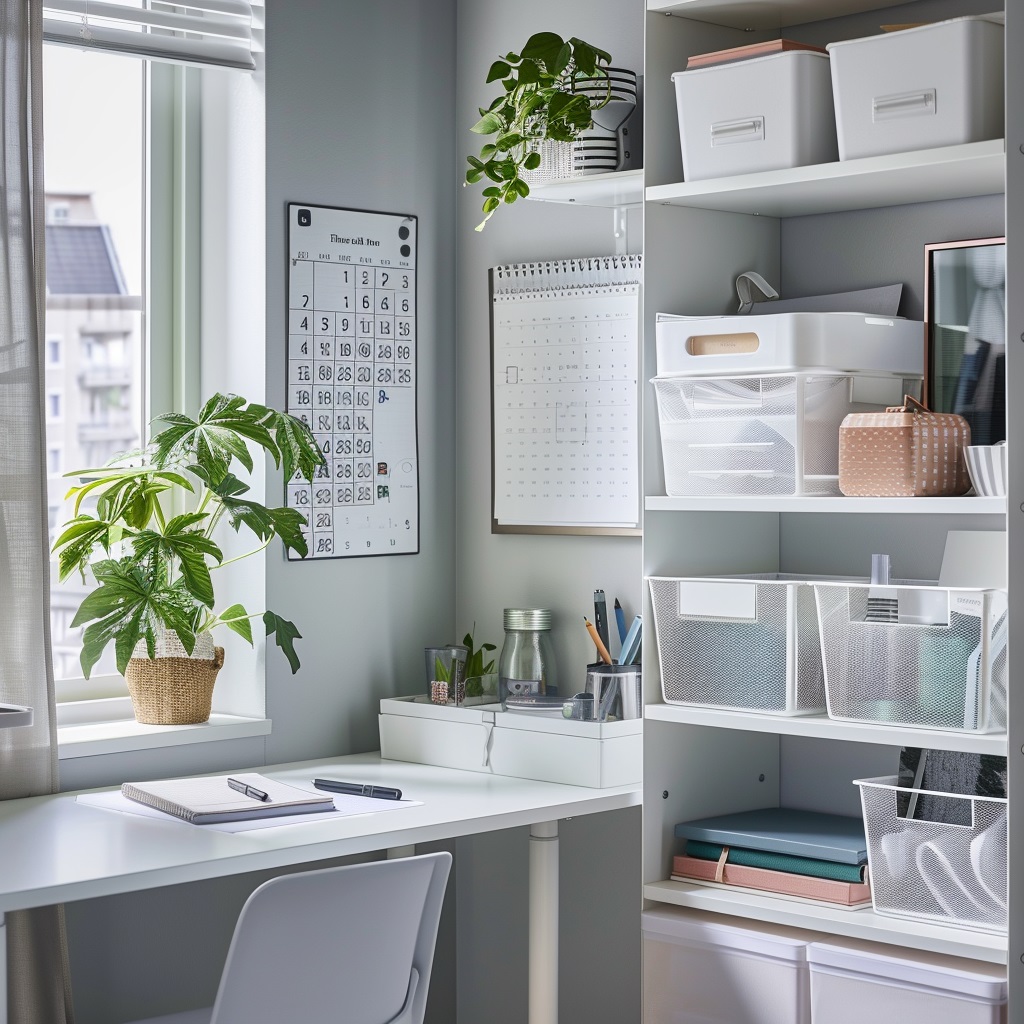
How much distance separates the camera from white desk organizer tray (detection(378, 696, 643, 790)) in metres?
2.34

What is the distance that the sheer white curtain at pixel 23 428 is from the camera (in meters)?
2.28

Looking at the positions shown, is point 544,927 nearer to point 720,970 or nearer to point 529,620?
point 720,970

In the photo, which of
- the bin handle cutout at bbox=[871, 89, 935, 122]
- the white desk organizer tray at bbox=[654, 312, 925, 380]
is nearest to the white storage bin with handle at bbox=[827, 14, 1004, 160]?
the bin handle cutout at bbox=[871, 89, 935, 122]

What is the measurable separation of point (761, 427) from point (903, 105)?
0.48 m

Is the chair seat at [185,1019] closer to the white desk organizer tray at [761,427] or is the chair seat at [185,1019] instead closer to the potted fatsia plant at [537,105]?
the white desk organizer tray at [761,427]

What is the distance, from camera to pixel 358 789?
2.29 metres

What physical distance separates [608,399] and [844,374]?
0.63 meters

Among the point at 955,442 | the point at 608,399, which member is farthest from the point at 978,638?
the point at 608,399

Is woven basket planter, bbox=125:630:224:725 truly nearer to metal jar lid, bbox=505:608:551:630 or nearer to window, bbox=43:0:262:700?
window, bbox=43:0:262:700

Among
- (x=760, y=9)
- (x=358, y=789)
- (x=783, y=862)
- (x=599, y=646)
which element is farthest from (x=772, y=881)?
(x=760, y=9)

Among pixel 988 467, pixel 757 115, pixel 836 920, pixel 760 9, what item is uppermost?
pixel 760 9

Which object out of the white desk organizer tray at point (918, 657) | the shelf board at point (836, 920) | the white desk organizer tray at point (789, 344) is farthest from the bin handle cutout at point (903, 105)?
the shelf board at point (836, 920)

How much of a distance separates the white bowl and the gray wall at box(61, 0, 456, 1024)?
123cm

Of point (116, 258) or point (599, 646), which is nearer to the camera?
point (599, 646)
